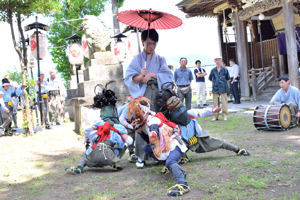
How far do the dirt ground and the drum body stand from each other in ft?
0.78

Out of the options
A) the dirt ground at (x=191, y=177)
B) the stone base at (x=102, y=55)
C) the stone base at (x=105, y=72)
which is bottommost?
the dirt ground at (x=191, y=177)

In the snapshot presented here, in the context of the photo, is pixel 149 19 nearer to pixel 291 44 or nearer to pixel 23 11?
pixel 23 11

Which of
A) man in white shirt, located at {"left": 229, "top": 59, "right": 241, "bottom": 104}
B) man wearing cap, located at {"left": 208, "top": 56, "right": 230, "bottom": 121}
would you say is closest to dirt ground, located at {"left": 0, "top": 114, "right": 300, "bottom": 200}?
man wearing cap, located at {"left": 208, "top": 56, "right": 230, "bottom": 121}

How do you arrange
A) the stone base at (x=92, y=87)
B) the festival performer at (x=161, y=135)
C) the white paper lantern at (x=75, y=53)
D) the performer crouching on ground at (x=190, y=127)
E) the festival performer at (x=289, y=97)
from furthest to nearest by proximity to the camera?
the white paper lantern at (x=75, y=53)
the stone base at (x=92, y=87)
the festival performer at (x=289, y=97)
the performer crouching on ground at (x=190, y=127)
the festival performer at (x=161, y=135)

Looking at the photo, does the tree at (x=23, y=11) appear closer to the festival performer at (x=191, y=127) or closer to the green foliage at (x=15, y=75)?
the festival performer at (x=191, y=127)

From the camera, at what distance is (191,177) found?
3.77 meters

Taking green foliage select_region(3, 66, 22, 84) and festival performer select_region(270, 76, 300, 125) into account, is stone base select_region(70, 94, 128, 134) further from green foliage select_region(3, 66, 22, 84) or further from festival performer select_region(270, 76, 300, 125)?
green foliage select_region(3, 66, 22, 84)

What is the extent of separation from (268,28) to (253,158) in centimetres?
1311

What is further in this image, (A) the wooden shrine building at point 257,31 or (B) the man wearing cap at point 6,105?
(A) the wooden shrine building at point 257,31

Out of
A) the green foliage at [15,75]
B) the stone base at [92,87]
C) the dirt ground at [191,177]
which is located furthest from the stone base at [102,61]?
the green foliage at [15,75]

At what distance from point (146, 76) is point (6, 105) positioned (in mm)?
7525

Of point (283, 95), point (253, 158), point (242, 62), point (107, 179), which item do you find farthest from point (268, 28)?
point (107, 179)

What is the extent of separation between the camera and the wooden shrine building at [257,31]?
10.4 meters

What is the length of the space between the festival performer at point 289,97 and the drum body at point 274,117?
186 mm
